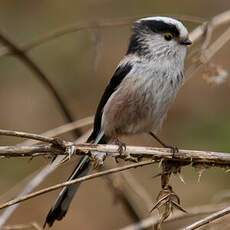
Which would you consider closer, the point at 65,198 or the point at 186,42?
the point at 65,198

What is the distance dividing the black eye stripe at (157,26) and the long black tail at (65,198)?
912 mm

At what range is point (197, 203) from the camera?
635cm

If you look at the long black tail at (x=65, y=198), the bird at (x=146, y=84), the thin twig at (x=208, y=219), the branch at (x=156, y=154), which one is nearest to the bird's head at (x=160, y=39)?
the bird at (x=146, y=84)

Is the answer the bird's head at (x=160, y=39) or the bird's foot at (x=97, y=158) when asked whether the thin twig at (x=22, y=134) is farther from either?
the bird's head at (x=160, y=39)

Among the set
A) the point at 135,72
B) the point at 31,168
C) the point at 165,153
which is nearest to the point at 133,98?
the point at 135,72

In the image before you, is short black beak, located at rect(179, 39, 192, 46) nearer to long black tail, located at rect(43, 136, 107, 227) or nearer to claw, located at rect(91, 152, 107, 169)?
long black tail, located at rect(43, 136, 107, 227)

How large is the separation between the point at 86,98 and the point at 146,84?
423cm

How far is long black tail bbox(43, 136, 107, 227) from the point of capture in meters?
3.54

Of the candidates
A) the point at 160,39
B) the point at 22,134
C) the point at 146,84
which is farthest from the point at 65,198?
the point at 160,39

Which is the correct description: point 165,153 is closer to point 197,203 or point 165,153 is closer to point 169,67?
point 169,67

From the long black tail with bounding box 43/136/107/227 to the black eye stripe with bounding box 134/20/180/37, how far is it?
912 mm

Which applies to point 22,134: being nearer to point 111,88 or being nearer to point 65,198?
point 65,198

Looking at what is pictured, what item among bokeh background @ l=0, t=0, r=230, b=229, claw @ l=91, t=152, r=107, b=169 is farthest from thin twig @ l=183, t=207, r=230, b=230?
bokeh background @ l=0, t=0, r=230, b=229

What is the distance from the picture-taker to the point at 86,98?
8.33 m
